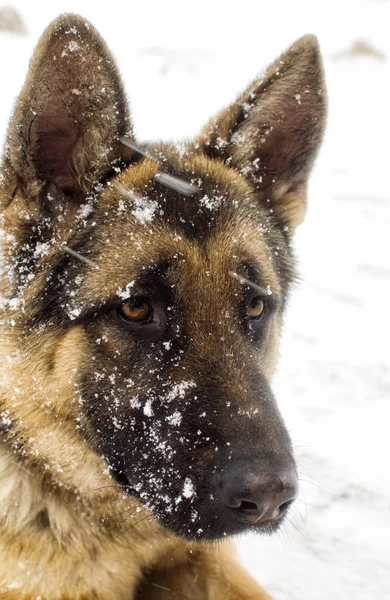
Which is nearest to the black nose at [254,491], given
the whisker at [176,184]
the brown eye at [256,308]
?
the brown eye at [256,308]

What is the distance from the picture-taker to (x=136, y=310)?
2.77 m

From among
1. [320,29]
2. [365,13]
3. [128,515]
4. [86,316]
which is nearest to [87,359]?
[86,316]

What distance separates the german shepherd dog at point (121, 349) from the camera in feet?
8.47

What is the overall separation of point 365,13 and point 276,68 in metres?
22.8

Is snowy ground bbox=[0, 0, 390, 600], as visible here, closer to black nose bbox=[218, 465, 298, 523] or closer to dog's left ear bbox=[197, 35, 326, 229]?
dog's left ear bbox=[197, 35, 326, 229]

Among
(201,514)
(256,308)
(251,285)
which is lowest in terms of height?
(201,514)

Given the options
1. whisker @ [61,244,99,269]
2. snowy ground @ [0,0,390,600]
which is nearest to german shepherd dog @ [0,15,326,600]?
whisker @ [61,244,99,269]

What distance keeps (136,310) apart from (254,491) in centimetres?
92

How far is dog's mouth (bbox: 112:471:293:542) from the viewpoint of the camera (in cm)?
241

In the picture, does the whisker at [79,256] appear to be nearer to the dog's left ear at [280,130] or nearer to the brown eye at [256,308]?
the brown eye at [256,308]

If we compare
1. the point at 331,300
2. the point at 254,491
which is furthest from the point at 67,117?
the point at 331,300

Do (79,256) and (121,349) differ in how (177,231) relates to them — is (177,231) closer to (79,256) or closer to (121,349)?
(79,256)

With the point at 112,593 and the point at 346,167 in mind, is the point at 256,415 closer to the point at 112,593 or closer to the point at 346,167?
the point at 112,593

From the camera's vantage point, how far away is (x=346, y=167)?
1068 cm
